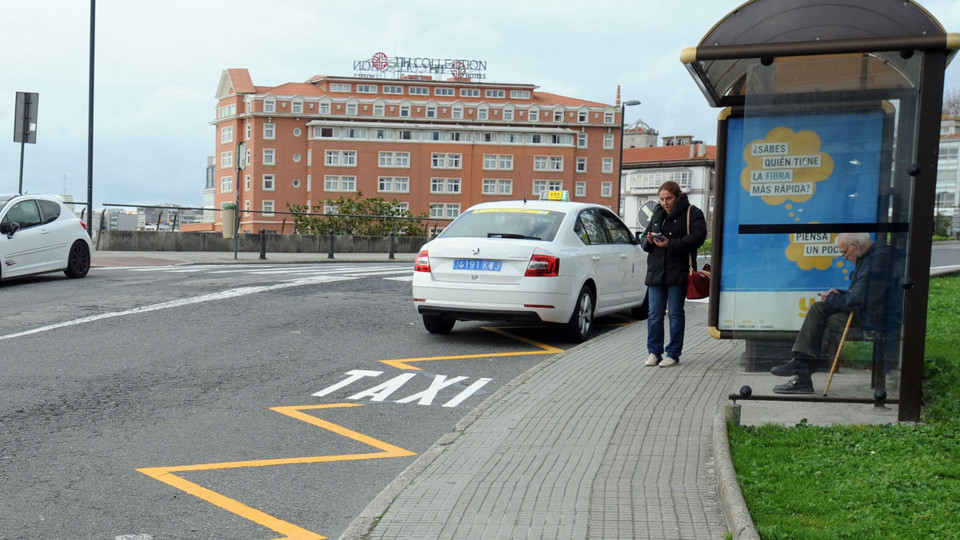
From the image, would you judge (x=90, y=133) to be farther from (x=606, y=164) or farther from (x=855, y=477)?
(x=606, y=164)

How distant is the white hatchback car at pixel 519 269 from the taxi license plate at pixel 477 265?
0.01 m

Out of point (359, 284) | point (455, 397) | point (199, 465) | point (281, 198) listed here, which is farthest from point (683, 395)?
point (281, 198)

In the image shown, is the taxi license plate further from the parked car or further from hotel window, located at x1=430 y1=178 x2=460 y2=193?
hotel window, located at x1=430 y1=178 x2=460 y2=193

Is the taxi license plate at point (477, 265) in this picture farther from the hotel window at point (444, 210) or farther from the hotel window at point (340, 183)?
the hotel window at point (444, 210)

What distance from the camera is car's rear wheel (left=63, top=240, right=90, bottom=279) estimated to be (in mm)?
17312

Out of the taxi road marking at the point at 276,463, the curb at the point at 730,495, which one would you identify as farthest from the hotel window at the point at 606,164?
the curb at the point at 730,495

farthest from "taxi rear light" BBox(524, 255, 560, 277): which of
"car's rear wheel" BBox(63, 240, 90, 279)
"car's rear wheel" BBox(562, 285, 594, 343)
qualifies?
"car's rear wheel" BBox(63, 240, 90, 279)

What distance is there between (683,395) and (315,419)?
2.87 meters

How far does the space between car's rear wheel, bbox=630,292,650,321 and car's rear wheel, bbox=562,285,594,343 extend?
2.22 meters

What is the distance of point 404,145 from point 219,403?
4289 inches

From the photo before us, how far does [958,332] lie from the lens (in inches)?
427

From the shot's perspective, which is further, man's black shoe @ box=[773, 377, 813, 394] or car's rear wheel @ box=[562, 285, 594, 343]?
car's rear wheel @ box=[562, 285, 594, 343]

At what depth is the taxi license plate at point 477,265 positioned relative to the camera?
10.9 meters

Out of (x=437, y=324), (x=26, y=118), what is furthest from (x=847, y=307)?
(x=26, y=118)
